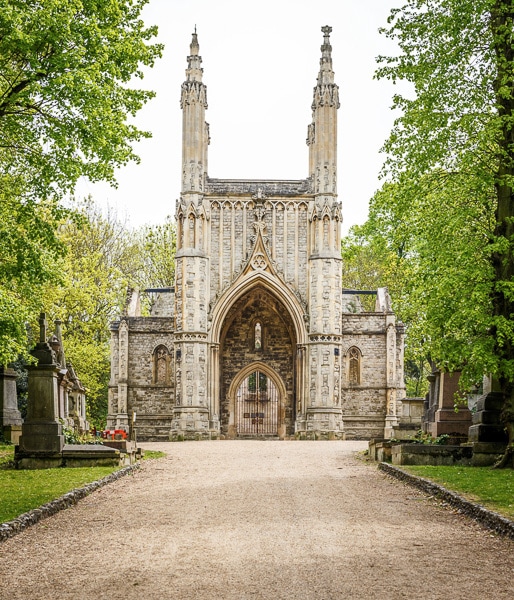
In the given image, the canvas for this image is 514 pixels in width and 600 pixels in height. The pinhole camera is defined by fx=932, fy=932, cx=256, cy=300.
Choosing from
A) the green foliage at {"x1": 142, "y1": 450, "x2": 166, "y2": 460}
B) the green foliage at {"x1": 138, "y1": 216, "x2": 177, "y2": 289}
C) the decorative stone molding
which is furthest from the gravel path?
the green foliage at {"x1": 138, "y1": 216, "x2": 177, "y2": 289}

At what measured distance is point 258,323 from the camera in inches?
1535

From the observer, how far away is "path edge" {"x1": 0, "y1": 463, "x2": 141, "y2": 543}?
8711mm

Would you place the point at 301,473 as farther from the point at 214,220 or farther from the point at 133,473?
the point at 214,220

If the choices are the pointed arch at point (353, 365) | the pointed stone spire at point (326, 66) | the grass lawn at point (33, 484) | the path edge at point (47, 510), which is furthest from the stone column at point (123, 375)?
the path edge at point (47, 510)

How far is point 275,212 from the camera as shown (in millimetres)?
36562

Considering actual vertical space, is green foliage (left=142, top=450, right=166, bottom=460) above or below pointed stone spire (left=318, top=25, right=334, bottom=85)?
below

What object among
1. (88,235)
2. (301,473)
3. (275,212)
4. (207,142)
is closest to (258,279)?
(275,212)

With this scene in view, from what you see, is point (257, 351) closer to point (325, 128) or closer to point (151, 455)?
point (325, 128)

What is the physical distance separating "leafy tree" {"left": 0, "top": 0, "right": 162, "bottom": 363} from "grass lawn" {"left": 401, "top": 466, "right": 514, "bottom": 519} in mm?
6922

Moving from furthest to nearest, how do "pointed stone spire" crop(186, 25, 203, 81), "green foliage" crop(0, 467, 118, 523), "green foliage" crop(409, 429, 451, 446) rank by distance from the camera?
"pointed stone spire" crop(186, 25, 203, 81) → "green foliage" crop(409, 429, 451, 446) → "green foliage" crop(0, 467, 118, 523)

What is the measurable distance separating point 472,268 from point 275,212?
859 inches

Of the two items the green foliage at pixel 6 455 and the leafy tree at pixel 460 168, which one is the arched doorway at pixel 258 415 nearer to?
the green foliage at pixel 6 455

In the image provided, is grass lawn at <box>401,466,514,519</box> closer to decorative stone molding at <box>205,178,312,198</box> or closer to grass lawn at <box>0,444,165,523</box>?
grass lawn at <box>0,444,165,523</box>

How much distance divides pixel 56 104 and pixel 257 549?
852cm
